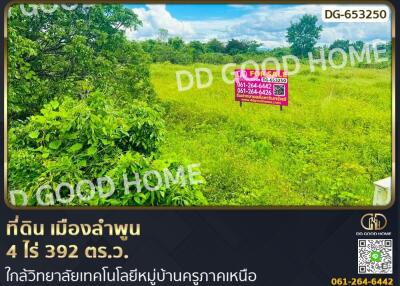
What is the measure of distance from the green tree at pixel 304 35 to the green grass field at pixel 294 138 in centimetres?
14

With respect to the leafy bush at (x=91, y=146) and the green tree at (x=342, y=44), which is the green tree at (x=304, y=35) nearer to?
the green tree at (x=342, y=44)

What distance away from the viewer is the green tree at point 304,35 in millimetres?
4219

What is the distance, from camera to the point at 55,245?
13.5ft

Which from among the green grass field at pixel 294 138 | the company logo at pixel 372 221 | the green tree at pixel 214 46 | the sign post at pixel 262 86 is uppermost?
the green tree at pixel 214 46

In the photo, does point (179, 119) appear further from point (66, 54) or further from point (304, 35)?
point (304, 35)

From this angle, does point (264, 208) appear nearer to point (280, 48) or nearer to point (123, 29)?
point (280, 48)

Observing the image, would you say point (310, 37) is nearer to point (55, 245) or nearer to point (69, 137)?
point (69, 137)

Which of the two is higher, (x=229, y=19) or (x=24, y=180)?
(x=229, y=19)

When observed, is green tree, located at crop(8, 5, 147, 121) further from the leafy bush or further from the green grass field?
the green grass field

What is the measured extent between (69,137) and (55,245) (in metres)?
0.75

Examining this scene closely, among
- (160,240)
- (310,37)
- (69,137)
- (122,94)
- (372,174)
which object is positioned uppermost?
(310,37)

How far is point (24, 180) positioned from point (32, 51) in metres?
0.88

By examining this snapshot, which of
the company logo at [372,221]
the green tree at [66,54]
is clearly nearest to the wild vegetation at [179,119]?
the green tree at [66,54]

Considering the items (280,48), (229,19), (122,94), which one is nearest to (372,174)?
(280,48)
